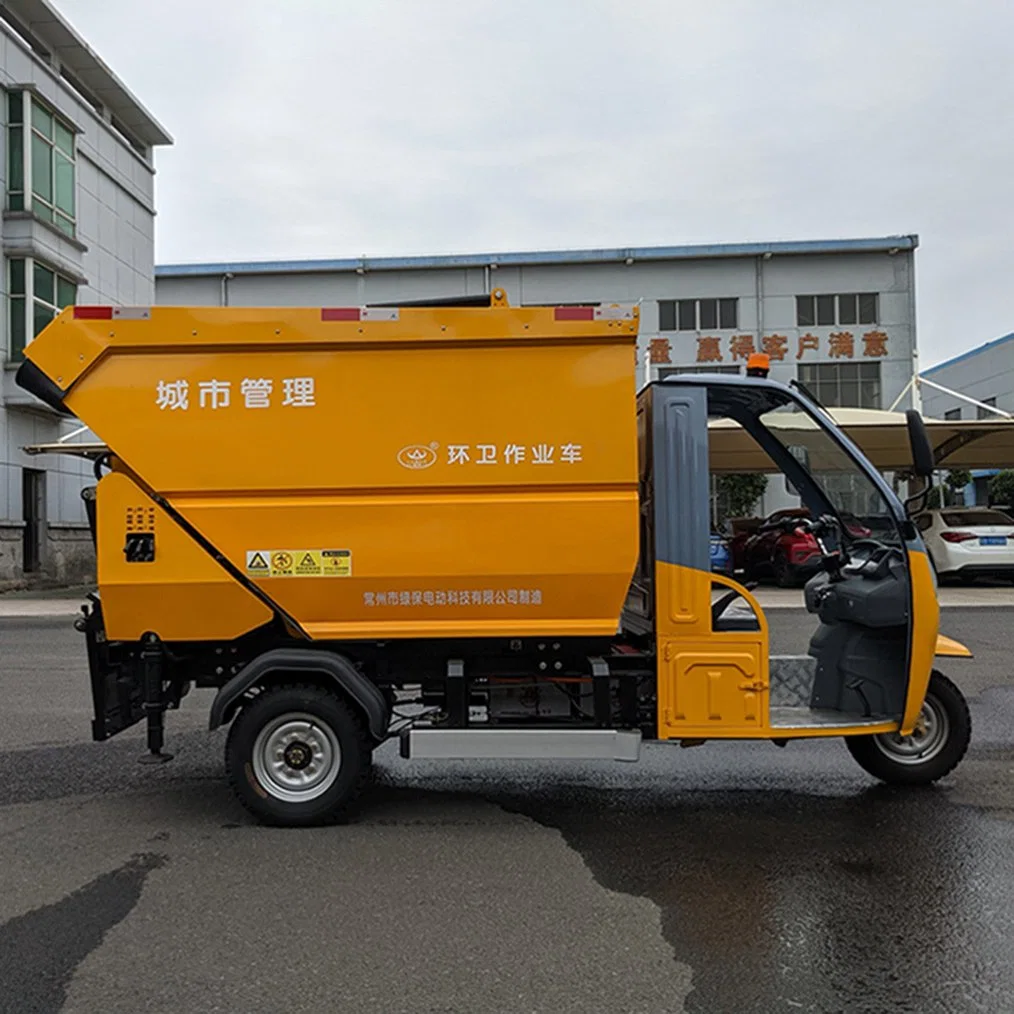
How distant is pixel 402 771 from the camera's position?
6.36 meters

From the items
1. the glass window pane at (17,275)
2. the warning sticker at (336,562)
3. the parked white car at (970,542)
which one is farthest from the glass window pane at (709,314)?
the warning sticker at (336,562)

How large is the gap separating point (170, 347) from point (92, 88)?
25060mm

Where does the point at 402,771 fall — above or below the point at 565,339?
below

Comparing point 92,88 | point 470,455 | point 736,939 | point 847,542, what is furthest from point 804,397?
point 92,88

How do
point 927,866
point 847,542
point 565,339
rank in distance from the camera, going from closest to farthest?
point 927,866
point 565,339
point 847,542

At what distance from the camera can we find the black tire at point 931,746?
579cm

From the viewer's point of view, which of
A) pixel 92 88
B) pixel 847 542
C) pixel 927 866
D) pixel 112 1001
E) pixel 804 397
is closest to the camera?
pixel 112 1001

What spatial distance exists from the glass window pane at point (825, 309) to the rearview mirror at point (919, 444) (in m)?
30.5

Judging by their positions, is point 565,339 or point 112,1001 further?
point 565,339

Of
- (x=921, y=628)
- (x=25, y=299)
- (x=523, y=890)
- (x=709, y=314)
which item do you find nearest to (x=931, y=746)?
(x=921, y=628)

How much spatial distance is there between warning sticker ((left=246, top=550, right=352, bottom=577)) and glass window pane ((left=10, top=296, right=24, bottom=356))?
749 inches

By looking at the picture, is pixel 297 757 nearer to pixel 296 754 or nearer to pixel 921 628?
pixel 296 754

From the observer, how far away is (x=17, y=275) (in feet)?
70.5

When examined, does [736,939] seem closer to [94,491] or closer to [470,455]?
[470,455]
